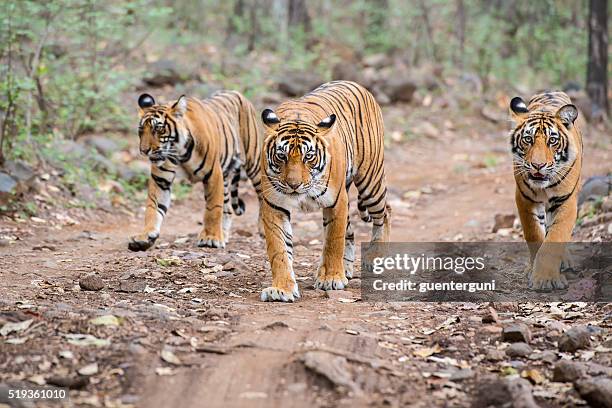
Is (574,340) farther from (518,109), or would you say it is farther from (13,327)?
(13,327)

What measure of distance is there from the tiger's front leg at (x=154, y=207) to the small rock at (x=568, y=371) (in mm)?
4388

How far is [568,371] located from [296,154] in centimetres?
227

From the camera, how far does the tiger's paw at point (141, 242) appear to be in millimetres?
7574

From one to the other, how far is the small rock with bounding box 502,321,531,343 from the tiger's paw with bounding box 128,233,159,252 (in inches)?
151

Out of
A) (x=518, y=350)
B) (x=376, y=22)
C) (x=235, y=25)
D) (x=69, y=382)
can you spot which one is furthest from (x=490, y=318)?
(x=376, y=22)

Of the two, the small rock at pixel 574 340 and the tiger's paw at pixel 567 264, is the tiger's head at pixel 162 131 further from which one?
the small rock at pixel 574 340

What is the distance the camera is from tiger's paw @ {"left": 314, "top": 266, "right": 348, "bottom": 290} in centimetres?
611

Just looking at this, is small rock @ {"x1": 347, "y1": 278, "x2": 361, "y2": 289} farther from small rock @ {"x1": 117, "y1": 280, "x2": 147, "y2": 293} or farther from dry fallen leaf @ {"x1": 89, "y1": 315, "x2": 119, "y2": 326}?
dry fallen leaf @ {"x1": 89, "y1": 315, "x2": 119, "y2": 326}

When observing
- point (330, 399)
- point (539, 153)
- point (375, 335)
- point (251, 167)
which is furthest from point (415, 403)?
point (251, 167)

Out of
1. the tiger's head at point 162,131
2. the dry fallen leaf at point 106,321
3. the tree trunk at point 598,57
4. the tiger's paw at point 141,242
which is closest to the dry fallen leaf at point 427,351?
the dry fallen leaf at point 106,321

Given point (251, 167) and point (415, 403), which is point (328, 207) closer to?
point (415, 403)

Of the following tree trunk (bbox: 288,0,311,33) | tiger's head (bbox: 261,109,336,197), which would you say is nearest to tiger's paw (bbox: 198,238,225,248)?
tiger's head (bbox: 261,109,336,197)

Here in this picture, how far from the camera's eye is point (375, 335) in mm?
4832

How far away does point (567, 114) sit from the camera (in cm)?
625
